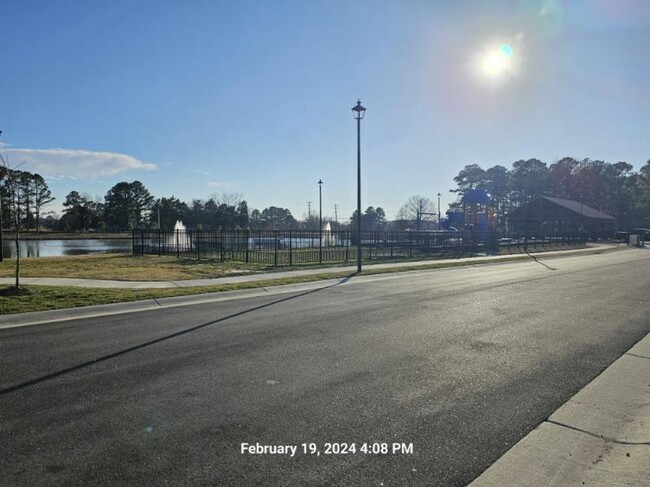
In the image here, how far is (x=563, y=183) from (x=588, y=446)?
112 metres

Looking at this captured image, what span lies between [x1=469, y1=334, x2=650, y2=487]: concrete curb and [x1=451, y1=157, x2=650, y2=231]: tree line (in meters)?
96.5

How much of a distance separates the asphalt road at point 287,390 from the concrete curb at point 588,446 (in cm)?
16

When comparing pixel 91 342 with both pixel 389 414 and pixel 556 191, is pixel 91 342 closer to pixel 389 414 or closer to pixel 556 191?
pixel 389 414

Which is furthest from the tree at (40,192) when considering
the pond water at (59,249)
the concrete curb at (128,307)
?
the concrete curb at (128,307)

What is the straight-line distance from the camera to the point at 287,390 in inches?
194

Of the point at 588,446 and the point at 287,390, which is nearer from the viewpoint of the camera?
the point at 588,446

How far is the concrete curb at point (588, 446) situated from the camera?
3260 millimetres

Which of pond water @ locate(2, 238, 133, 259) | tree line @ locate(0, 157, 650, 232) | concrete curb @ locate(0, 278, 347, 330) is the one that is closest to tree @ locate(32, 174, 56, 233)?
tree line @ locate(0, 157, 650, 232)

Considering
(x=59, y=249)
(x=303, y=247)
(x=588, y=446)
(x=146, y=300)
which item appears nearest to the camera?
(x=588, y=446)

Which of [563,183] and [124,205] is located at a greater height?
[563,183]

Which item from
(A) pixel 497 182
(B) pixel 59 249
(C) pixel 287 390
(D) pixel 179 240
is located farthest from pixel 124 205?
(C) pixel 287 390

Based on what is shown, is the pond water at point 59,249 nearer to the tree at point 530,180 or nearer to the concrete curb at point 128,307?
the concrete curb at point 128,307

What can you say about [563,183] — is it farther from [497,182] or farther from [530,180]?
[497,182]

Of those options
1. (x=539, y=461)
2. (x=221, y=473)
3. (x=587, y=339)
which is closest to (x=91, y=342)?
(x=221, y=473)
